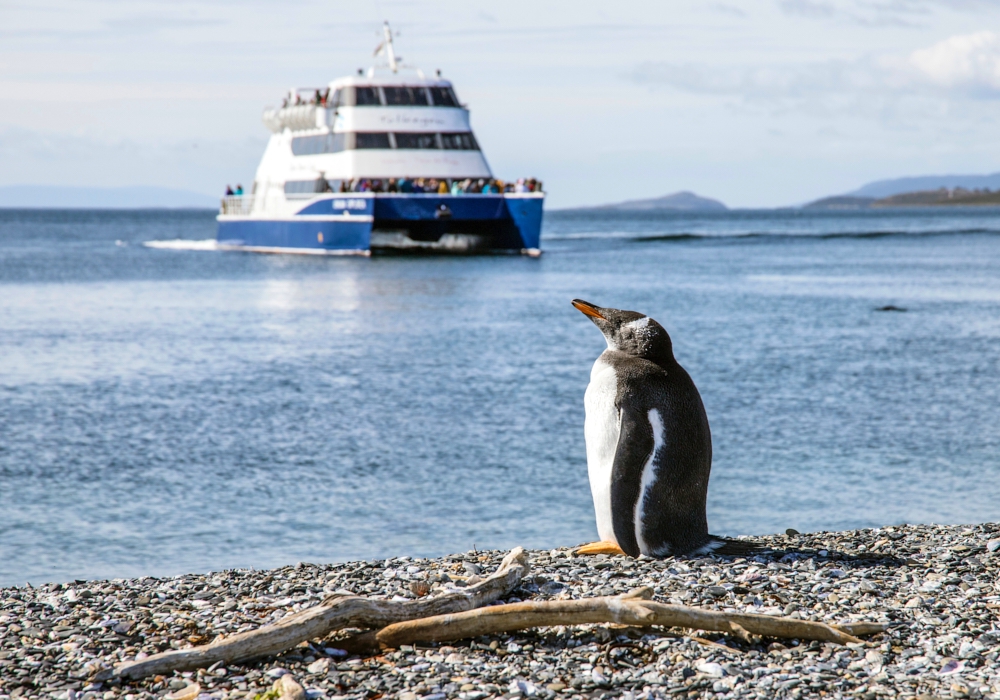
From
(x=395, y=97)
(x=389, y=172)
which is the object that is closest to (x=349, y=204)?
(x=389, y=172)

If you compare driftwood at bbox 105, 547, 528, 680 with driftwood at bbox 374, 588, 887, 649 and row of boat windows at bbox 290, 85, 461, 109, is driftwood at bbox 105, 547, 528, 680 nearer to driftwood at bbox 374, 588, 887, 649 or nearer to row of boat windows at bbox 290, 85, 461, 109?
driftwood at bbox 374, 588, 887, 649

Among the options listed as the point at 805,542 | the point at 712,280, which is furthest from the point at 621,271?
the point at 805,542

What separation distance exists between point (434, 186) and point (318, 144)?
250 inches

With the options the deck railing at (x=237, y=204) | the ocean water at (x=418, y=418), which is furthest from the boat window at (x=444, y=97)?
the deck railing at (x=237, y=204)

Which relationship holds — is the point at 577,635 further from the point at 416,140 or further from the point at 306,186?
the point at 306,186

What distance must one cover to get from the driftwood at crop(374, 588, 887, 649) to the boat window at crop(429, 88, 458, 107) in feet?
131

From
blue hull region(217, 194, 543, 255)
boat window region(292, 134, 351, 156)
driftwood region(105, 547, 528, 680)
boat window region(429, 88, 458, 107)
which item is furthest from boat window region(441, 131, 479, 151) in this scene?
driftwood region(105, 547, 528, 680)

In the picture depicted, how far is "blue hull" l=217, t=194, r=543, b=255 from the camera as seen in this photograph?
130ft

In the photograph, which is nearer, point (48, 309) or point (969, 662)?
point (969, 662)

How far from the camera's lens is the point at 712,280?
4022 cm

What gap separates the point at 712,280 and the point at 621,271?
5742mm

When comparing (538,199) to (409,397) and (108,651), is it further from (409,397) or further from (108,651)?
(108,651)

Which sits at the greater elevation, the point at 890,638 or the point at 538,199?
the point at 538,199

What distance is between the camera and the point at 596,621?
4.14 m
